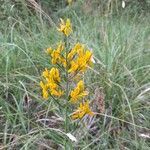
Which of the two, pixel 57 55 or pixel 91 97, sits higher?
pixel 57 55

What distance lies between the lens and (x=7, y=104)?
9.14 feet

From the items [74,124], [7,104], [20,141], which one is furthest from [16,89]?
[74,124]

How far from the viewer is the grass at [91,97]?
8.52 feet

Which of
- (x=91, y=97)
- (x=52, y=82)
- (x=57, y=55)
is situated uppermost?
(x=57, y=55)

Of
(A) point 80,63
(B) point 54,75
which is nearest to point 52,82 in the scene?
(B) point 54,75

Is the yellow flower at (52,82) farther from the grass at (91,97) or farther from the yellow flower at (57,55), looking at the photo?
the grass at (91,97)

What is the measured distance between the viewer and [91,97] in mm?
2873

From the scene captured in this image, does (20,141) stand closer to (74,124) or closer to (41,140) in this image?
(41,140)

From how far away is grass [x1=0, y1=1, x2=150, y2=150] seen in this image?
8.52 ft

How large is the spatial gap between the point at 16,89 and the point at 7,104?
174 mm

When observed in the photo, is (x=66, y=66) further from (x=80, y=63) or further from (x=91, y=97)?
(x=91, y=97)

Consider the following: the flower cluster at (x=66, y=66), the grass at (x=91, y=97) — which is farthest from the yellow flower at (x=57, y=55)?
the grass at (x=91, y=97)

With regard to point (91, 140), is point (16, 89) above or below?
above

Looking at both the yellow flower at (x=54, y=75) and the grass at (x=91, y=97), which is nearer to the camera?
the yellow flower at (x=54, y=75)
